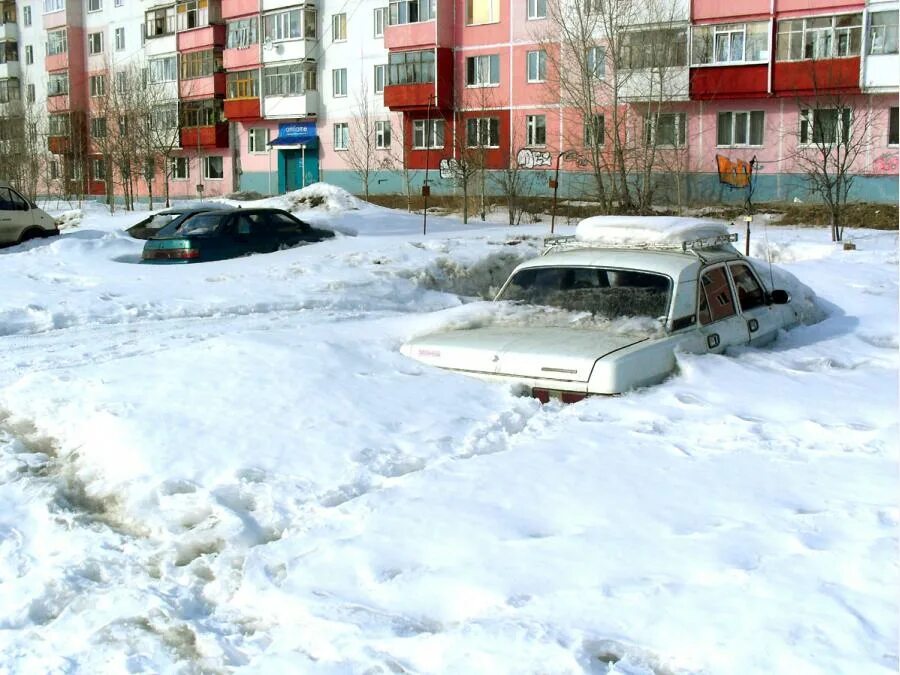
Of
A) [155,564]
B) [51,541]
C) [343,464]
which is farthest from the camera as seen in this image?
[343,464]

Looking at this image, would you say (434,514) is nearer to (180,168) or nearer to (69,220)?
(69,220)

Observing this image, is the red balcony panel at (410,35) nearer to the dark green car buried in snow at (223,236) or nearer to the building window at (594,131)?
the building window at (594,131)

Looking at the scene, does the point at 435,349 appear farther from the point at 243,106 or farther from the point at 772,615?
the point at 243,106

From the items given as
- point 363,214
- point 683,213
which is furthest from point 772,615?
point 683,213

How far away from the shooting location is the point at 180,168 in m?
57.2

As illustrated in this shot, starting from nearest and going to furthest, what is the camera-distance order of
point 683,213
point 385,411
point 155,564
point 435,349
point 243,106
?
point 155,564, point 385,411, point 435,349, point 683,213, point 243,106

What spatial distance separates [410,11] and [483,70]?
4352 millimetres

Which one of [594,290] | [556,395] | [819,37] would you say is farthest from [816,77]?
[556,395]

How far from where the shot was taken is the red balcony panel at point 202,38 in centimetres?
5428

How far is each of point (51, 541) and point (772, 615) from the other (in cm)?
351

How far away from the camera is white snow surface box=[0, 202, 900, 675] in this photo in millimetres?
3977

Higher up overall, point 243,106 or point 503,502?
point 243,106

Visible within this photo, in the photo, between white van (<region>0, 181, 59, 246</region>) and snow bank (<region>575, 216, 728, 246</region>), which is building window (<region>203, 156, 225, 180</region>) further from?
snow bank (<region>575, 216, 728, 246</region>)

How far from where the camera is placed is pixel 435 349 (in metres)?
7.85
